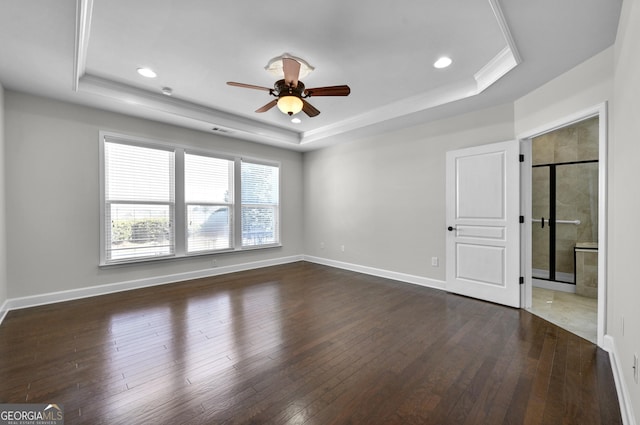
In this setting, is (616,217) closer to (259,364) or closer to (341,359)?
(341,359)

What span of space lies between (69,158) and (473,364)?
5176 mm

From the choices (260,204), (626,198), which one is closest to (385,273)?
(260,204)

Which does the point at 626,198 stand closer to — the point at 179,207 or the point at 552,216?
the point at 552,216

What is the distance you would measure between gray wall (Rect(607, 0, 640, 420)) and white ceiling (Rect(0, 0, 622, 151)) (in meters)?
0.42

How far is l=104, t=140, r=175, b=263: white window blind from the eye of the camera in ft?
13.3

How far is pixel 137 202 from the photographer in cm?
423

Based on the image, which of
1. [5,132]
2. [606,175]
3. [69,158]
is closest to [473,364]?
[606,175]

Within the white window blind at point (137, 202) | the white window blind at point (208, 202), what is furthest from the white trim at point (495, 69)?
the white window blind at point (137, 202)

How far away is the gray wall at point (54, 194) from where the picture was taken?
3383 mm

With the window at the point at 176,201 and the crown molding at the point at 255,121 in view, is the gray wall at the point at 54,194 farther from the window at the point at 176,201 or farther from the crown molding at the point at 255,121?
the crown molding at the point at 255,121

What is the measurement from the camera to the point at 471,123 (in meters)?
3.93

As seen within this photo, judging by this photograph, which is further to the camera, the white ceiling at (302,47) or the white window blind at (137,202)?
the white window blind at (137,202)

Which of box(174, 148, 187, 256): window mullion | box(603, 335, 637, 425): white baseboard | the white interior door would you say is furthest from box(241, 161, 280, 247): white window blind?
box(603, 335, 637, 425): white baseboard

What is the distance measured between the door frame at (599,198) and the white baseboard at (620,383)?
10cm
